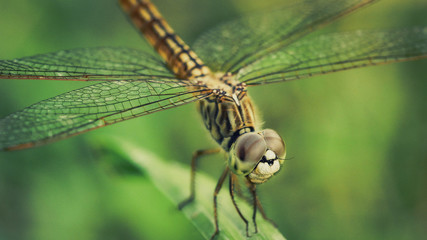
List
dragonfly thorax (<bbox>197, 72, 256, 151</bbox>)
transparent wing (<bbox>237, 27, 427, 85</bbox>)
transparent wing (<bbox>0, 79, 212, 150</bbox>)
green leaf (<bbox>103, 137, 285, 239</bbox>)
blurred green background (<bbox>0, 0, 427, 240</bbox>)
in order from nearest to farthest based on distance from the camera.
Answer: transparent wing (<bbox>0, 79, 212, 150</bbox>) < green leaf (<bbox>103, 137, 285, 239</bbox>) < dragonfly thorax (<bbox>197, 72, 256, 151</bbox>) < transparent wing (<bbox>237, 27, 427, 85</bbox>) < blurred green background (<bbox>0, 0, 427, 240</bbox>)

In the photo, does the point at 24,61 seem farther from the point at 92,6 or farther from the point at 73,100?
the point at 92,6

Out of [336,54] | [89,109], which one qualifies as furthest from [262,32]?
[89,109]

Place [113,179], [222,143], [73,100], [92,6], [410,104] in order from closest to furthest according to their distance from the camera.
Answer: [73,100], [222,143], [113,179], [410,104], [92,6]

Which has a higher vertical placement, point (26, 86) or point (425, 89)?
point (26, 86)

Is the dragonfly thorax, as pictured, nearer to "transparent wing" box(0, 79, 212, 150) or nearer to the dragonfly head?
"transparent wing" box(0, 79, 212, 150)

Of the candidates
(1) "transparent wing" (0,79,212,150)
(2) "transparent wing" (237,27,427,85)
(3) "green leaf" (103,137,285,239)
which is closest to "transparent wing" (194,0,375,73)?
(2) "transparent wing" (237,27,427,85)

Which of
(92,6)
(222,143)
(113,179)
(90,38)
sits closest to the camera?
(222,143)

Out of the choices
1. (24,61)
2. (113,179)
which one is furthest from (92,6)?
(113,179)
